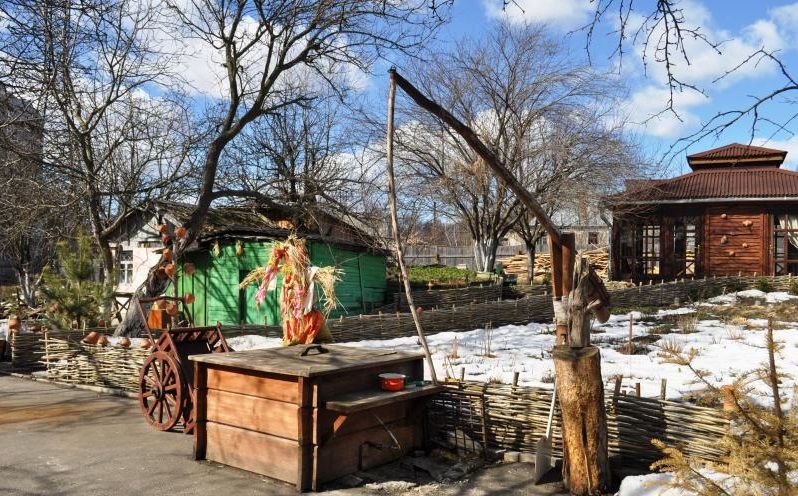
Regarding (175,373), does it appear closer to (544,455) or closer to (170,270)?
(544,455)

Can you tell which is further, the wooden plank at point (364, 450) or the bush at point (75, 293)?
the bush at point (75, 293)

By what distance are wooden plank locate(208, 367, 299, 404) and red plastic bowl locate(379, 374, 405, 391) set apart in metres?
0.81

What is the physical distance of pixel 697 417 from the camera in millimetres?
5082

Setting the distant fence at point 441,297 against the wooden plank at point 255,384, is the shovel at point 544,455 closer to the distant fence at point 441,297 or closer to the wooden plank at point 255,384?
the wooden plank at point 255,384

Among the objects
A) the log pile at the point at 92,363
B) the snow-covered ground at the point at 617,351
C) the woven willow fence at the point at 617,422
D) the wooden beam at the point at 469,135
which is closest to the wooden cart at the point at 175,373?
the log pile at the point at 92,363

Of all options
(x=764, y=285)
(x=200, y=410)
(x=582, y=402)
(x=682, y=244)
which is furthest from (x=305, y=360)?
(x=682, y=244)

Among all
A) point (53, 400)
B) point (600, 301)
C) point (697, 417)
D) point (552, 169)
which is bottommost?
point (53, 400)

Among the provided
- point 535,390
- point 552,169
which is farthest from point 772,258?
point 535,390

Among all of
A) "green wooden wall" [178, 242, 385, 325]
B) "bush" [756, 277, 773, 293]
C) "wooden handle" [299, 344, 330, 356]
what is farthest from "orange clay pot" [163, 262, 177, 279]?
"bush" [756, 277, 773, 293]

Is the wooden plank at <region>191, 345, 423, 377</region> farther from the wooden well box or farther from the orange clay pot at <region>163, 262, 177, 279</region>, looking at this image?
the orange clay pot at <region>163, 262, 177, 279</region>

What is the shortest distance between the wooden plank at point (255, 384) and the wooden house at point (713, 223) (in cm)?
2241

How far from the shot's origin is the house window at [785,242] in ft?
83.7

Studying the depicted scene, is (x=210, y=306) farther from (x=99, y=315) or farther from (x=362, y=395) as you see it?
(x=362, y=395)

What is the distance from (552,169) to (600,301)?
21.9 metres
